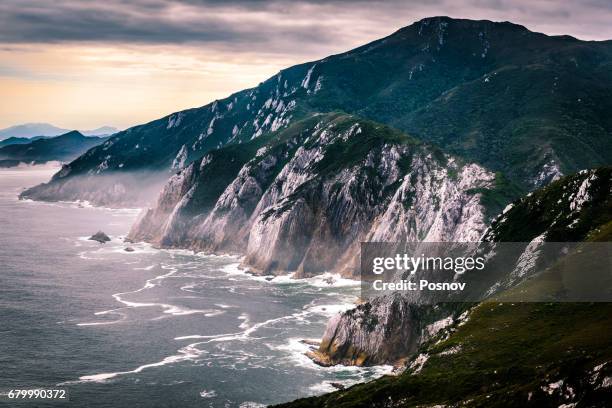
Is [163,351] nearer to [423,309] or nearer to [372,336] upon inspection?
[372,336]

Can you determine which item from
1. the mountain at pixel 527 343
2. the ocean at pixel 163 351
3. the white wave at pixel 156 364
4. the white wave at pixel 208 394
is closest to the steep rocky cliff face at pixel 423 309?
the mountain at pixel 527 343

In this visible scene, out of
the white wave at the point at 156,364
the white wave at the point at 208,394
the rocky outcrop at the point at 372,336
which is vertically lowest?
the white wave at the point at 208,394

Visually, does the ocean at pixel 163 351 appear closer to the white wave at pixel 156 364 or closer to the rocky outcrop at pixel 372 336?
the white wave at pixel 156 364

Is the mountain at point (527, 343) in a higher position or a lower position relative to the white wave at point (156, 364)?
higher

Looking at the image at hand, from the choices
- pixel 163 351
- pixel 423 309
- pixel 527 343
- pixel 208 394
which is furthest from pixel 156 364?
pixel 527 343

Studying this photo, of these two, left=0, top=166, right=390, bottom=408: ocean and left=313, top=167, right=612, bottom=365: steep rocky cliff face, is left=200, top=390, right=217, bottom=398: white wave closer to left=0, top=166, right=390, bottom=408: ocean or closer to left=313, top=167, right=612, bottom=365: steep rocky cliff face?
left=0, top=166, right=390, bottom=408: ocean

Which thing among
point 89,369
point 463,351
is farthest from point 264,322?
point 463,351

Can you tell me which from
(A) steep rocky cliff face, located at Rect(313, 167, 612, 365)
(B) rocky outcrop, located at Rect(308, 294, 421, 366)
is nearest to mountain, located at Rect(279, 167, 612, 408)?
(A) steep rocky cliff face, located at Rect(313, 167, 612, 365)
